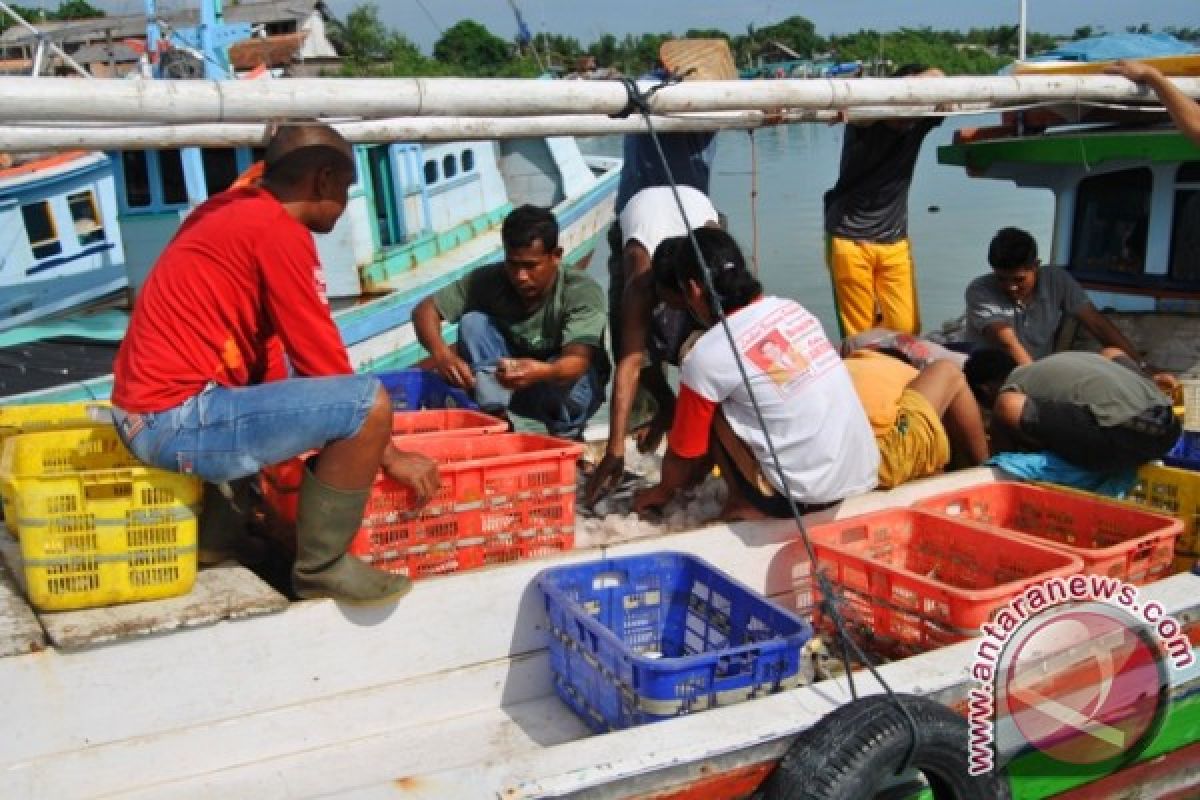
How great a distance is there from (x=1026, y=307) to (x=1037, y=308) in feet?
0.18

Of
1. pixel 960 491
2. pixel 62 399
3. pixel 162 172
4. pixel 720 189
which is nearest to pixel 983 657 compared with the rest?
pixel 960 491

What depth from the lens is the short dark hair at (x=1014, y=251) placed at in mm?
6176

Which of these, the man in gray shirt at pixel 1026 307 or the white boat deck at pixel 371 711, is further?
the man in gray shirt at pixel 1026 307

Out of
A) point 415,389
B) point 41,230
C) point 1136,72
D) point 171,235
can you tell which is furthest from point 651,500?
point 41,230

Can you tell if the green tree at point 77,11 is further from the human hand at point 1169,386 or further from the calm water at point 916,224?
the human hand at point 1169,386

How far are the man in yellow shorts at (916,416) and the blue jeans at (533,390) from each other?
1203mm

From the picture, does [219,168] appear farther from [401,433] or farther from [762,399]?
[762,399]

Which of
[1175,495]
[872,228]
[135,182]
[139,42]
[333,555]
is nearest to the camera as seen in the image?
[333,555]

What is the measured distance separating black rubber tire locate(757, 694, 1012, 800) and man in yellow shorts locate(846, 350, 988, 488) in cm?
150

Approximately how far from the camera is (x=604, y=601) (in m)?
4.23

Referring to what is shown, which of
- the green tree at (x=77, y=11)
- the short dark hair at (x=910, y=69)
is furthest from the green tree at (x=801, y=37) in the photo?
the short dark hair at (x=910, y=69)

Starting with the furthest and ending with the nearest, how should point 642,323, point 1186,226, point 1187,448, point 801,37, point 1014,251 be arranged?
point 801,37 → point 1186,226 → point 1014,251 → point 1187,448 → point 642,323

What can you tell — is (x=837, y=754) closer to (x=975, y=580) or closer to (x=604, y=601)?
(x=604, y=601)

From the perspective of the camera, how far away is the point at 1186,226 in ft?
22.6
